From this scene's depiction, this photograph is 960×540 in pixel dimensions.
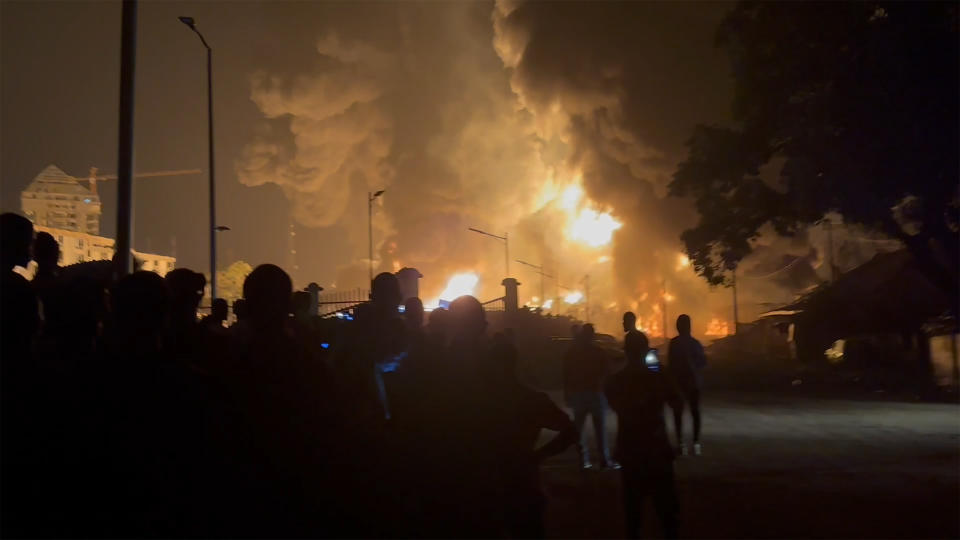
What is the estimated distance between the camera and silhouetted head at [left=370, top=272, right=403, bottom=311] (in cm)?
338

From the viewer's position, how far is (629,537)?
15.6 ft

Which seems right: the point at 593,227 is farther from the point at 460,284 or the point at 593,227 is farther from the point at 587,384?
the point at 587,384

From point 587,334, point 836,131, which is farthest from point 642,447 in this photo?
point 836,131

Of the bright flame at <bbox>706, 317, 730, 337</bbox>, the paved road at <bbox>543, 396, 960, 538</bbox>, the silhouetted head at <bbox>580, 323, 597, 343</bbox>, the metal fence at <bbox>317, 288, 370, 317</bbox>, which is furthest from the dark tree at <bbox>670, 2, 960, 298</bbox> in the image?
the bright flame at <bbox>706, 317, 730, 337</bbox>

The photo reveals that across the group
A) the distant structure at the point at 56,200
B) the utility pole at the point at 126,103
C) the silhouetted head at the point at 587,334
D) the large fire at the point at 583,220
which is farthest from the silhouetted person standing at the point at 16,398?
the large fire at the point at 583,220

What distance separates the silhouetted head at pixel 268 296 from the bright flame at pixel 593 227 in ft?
153

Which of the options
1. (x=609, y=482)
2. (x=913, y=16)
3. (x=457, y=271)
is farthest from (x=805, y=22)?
(x=457, y=271)

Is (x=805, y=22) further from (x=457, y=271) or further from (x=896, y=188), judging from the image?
(x=457, y=271)

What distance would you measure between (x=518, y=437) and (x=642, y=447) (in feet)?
6.56

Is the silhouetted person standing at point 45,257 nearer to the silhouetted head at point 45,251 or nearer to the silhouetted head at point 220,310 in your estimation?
the silhouetted head at point 45,251

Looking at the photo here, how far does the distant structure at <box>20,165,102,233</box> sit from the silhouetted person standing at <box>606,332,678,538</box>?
3936 cm

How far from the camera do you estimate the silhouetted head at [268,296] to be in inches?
83.8

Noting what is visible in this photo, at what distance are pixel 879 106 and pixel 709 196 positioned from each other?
429 centimetres

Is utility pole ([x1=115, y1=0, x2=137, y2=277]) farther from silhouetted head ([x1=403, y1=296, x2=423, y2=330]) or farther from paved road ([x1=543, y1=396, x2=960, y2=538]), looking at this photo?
paved road ([x1=543, y1=396, x2=960, y2=538])
